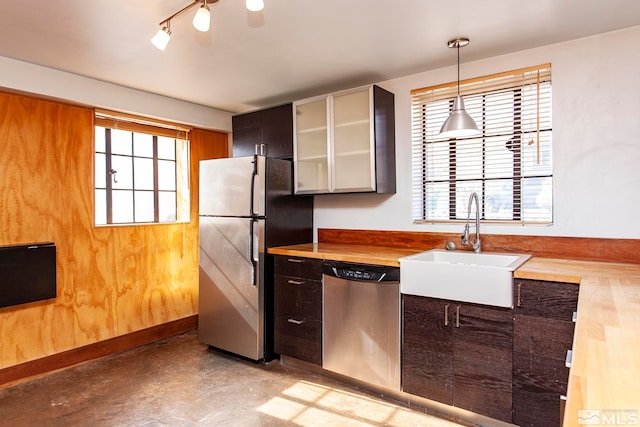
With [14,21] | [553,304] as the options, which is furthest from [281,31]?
[553,304]

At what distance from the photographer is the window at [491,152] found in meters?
2.54

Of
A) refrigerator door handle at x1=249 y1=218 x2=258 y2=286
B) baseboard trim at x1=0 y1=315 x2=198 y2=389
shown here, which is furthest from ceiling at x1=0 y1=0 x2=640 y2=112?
baseboard trim at x1=0 y1=315 x2=198 y2=389

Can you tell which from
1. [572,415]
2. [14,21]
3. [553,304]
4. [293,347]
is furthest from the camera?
[293,347]

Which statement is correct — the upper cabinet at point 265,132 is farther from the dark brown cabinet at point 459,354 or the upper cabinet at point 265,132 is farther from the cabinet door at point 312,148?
the dark brown cabinet at point 459,354

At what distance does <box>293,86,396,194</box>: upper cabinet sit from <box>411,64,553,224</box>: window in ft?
0.80

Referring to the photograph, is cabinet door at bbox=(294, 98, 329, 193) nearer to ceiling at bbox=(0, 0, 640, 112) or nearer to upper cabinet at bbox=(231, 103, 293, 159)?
upper cabinet at bbox=(231, 103, 293, 159)

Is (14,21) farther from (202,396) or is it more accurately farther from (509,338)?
(509,338)

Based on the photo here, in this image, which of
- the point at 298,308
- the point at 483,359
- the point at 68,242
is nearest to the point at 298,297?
the point at 298,308

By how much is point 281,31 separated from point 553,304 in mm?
2147

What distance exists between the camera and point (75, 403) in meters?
2.48

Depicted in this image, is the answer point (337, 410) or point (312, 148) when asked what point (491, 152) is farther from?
point (337, 410)

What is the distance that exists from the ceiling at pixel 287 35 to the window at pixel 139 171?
53 cm

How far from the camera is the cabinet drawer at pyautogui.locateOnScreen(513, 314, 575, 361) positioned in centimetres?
189

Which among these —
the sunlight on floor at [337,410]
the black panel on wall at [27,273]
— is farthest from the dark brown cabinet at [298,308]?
the black panel on wall at [27,273]
